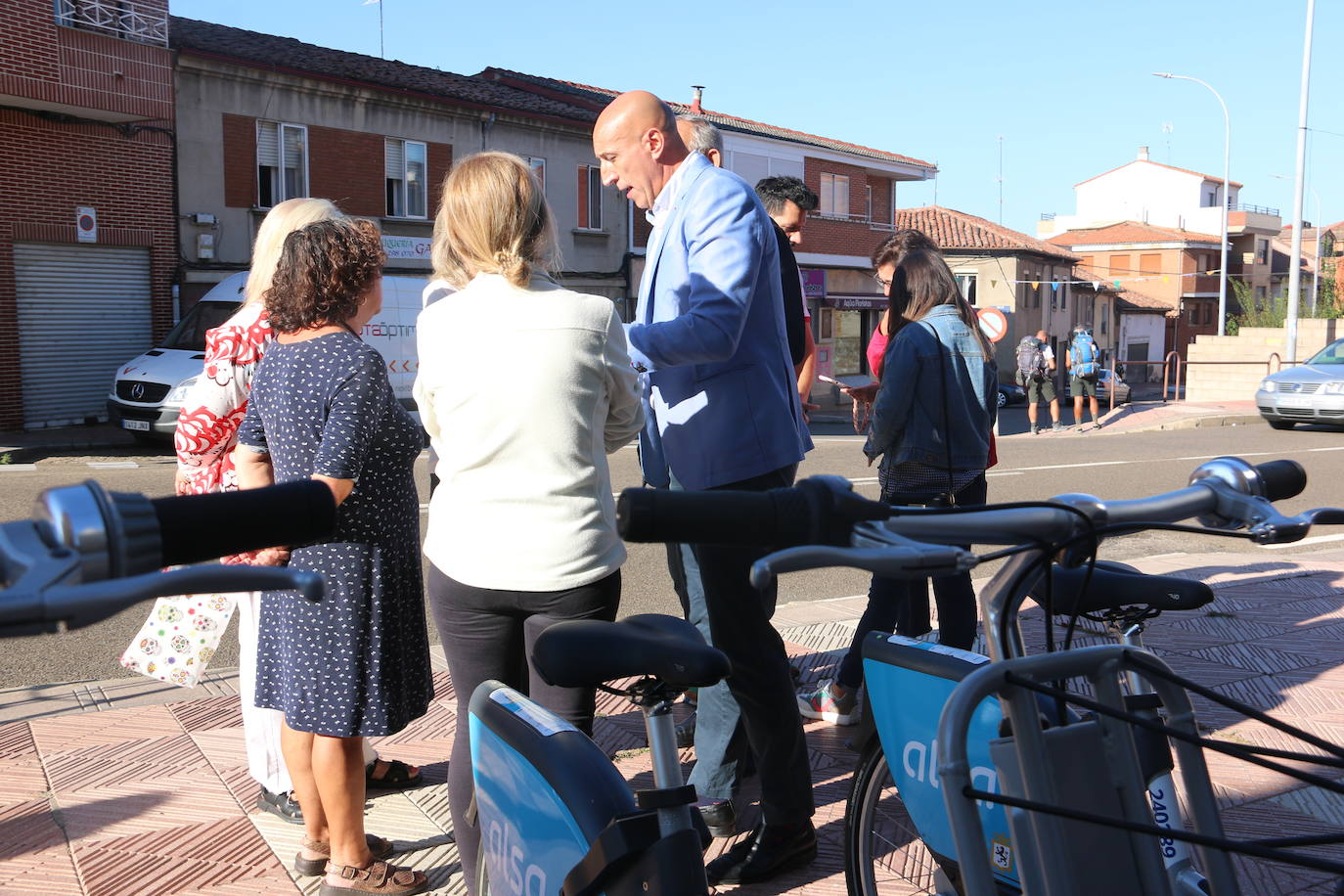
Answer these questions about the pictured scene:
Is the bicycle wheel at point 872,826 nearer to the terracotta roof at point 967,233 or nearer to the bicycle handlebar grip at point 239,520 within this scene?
the bicycle handlebar grip at point 239,520

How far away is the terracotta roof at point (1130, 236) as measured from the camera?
239 ft

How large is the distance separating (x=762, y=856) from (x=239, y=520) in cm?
255

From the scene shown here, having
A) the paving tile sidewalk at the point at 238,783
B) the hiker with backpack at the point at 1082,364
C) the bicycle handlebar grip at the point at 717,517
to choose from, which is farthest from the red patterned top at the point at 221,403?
the hiker with backpack at the point at 1082,364

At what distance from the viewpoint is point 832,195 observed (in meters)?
37.0

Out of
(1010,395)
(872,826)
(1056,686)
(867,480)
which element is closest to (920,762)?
(872,826)

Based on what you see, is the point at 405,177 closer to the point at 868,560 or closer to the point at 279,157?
the point at 279,157

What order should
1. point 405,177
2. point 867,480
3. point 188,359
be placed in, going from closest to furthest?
point 867,480
point 188,359
point 405,177

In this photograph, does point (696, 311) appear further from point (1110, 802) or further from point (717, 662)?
point (1110, 802)

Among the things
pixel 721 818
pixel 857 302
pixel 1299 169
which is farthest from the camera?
pixel 857 302

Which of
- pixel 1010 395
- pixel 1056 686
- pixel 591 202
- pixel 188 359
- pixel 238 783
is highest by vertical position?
pixel 591 202

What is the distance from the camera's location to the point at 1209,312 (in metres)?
77.8

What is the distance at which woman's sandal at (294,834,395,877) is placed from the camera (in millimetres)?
3482

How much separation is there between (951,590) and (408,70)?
24.8m

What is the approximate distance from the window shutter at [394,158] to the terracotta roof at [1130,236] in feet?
192
